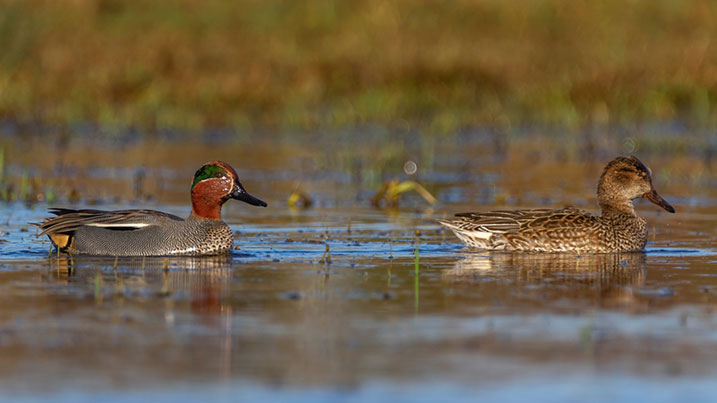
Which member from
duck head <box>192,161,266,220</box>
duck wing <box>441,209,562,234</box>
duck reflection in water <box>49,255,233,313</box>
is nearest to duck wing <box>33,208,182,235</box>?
duck reflection in water <box>49,255,233,313</box>

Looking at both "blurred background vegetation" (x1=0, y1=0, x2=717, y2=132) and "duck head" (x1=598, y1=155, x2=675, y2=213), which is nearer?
"duck head" (x1=598, y1=155, x2=675, y2=213)

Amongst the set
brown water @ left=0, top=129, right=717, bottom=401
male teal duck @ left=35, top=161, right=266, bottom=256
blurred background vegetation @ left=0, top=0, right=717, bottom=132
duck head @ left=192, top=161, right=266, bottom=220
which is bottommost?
brown water @ left=0, top=129, right=717, bottom=401

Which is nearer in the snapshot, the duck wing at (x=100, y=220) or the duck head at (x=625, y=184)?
the duck wing at (x=100, y=220)

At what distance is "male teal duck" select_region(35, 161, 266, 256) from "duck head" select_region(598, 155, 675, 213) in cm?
291

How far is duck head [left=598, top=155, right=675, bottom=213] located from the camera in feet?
33.3

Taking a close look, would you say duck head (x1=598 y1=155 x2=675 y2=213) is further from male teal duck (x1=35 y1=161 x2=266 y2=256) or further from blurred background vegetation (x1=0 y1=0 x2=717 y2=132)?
blurred background vegetation (x1=0 y1=0 x2=717 y2=132)

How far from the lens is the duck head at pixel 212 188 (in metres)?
9.49

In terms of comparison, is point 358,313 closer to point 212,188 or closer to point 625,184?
point 212,188

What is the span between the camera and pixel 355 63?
870 inches

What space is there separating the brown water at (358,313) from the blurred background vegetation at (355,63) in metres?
7.06

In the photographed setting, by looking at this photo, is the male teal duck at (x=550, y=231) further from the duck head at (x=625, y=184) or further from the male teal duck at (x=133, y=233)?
the male teal duck at (x=133, y=233)

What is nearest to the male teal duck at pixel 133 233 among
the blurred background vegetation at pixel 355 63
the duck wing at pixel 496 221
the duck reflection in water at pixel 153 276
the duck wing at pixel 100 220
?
the duck wing at pixel 100 220

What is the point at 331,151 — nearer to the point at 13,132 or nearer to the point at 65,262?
the point at 13,132

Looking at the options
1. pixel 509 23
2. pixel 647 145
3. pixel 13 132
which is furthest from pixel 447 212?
pixel 509 23
